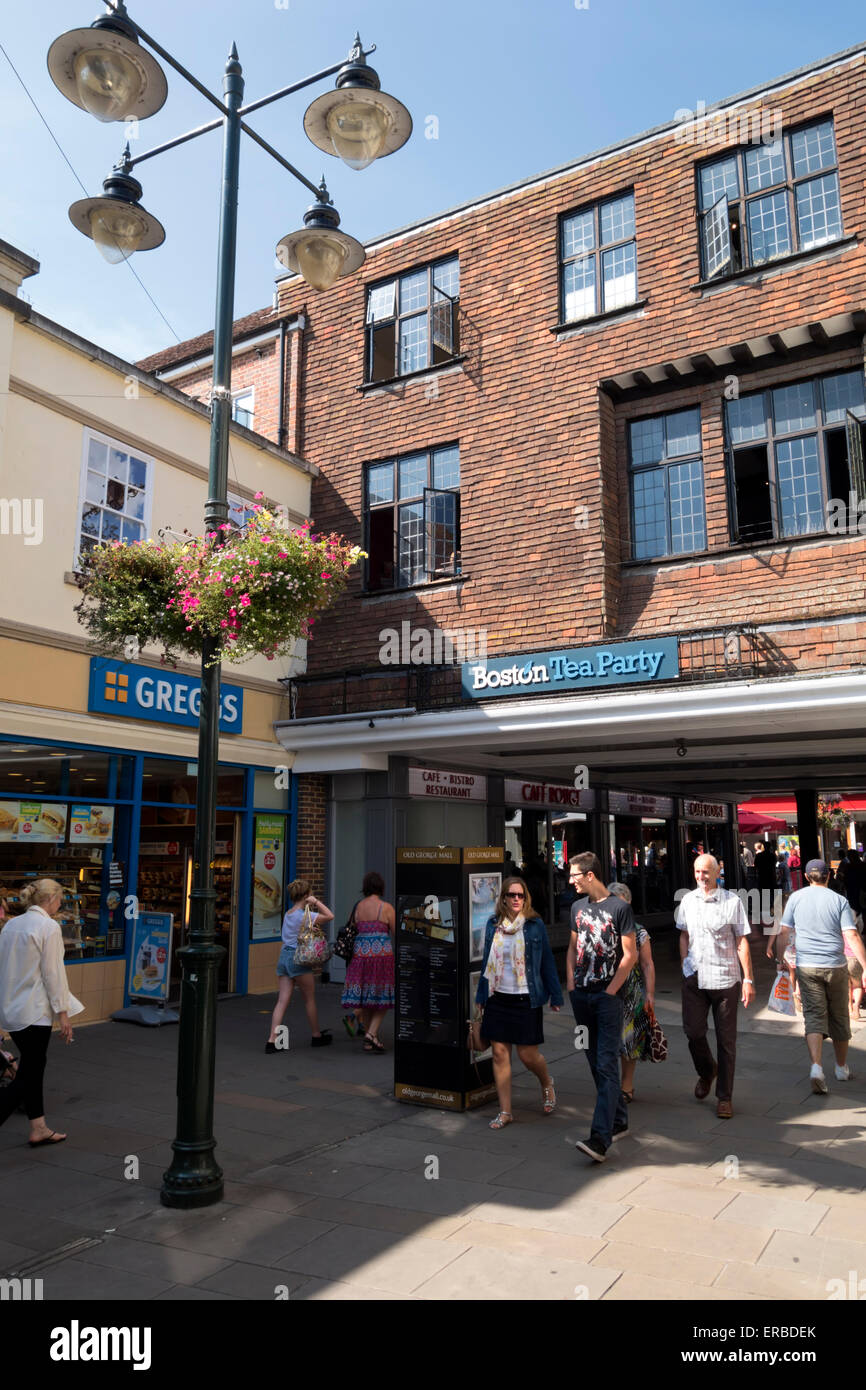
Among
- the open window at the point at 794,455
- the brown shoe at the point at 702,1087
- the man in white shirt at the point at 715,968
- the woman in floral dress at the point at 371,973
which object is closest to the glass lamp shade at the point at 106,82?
the man in white shirt at the point at 715,968

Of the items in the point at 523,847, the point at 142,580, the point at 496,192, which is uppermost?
the point at 496,192

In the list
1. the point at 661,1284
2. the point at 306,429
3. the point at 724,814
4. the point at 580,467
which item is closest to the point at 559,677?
the point at 580,467

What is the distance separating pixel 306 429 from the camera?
618 inches

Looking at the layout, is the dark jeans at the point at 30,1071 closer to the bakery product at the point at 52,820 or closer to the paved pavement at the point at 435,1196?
the paved pavement at the point at 435,1196

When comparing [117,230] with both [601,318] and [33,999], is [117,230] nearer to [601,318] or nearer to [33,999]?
[33,999]

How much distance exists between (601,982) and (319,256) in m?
5.25

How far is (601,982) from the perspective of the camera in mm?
6219

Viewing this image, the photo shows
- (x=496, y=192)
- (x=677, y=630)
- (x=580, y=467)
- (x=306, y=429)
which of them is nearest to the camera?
(x=677, y=630)

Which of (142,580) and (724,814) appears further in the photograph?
(724,814)

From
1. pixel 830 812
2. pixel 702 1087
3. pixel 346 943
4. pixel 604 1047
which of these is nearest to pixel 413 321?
pixel 346 943

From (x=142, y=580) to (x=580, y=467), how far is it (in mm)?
7207

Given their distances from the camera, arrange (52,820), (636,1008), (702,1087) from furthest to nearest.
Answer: (52,820) → (702,1087) → (636,1008)
